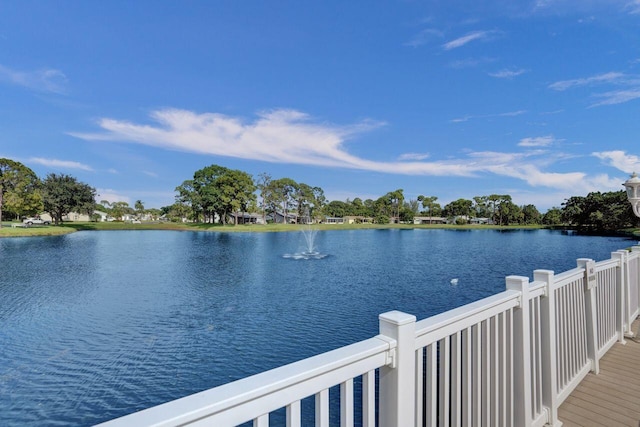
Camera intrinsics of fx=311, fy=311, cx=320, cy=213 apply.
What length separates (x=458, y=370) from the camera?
1442 mm

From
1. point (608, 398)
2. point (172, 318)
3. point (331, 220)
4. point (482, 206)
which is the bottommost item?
point (172, 318)

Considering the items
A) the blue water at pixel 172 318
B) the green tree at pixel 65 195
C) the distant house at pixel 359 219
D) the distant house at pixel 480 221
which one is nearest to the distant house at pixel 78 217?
the green tree at pixel 65 195

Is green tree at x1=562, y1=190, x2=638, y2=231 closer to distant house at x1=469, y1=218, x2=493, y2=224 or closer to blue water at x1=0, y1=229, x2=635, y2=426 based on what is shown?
distant house at x1=469, y1=218, x2=493, y2=224

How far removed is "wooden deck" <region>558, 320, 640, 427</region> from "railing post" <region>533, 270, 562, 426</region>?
0.60ft

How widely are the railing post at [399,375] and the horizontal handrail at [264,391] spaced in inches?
1.9

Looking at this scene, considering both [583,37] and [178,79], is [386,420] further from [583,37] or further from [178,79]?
[178,79]

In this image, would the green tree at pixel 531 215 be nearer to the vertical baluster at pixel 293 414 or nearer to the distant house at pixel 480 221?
the distant house at pixel 480 221

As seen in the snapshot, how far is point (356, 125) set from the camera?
109 feet

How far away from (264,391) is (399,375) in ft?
1.78

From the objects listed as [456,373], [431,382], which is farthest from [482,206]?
[431,382]

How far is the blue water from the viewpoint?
5.03 meters

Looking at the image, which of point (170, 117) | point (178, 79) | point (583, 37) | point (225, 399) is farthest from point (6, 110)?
point (583, 37)

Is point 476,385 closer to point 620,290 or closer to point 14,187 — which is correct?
point 620,290

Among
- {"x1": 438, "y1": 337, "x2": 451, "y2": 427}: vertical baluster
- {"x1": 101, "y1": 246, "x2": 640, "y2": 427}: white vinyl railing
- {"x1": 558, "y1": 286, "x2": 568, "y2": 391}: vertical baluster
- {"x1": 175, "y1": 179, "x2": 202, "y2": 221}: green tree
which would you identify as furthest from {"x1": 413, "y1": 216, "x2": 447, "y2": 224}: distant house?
{"x1": 438, "y1": 337, "x2": 451, "y2": 427}: vertical baluster
